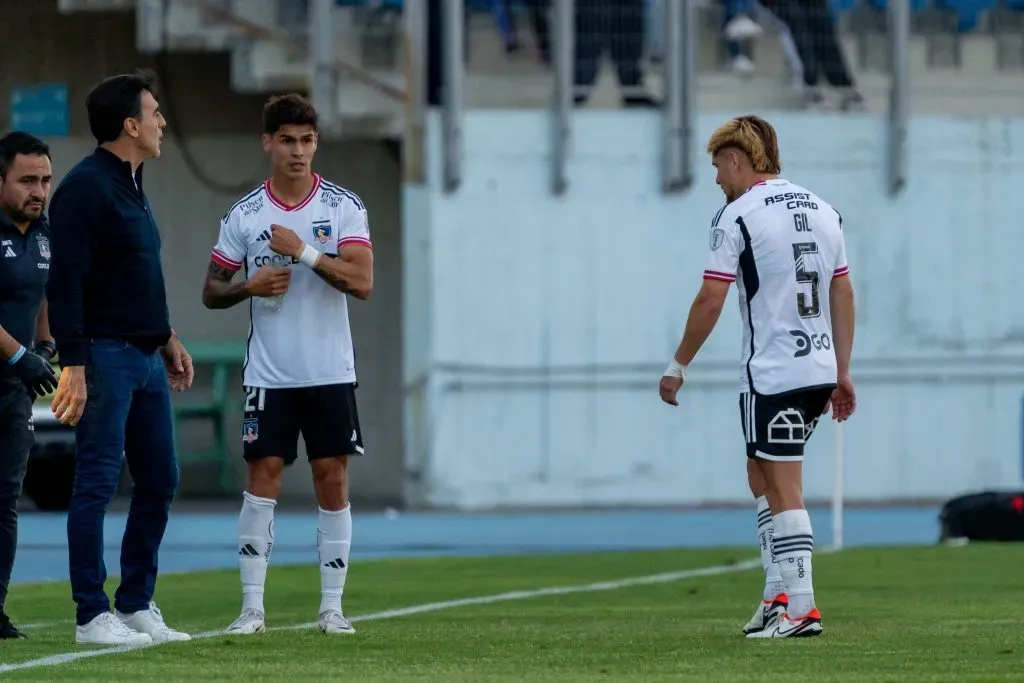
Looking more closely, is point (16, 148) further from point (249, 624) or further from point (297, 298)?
point (249, 624)

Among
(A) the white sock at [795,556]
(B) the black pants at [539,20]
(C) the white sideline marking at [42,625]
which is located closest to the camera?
(A) the white sock at [795,556]

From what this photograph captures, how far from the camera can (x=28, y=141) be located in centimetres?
Answer: 834

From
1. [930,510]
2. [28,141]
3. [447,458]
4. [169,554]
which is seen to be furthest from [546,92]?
[28,141]

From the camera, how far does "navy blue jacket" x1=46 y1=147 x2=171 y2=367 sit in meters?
7.40

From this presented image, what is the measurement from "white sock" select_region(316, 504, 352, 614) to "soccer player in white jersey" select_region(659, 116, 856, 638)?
1367 millimetres

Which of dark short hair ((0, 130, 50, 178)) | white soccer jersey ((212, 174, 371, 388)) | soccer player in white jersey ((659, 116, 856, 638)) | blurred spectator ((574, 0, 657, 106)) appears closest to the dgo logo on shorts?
white soccer jersey ((212, 174, 371, 388))

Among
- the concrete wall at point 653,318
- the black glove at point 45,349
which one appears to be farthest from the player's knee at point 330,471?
the concrete wall at point 653,318

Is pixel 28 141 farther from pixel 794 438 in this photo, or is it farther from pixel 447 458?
pixel 447 458

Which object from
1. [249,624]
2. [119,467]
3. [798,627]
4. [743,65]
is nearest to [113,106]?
[119,467]

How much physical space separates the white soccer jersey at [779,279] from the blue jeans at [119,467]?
2090 millimetres

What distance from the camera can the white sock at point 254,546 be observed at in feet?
26.2

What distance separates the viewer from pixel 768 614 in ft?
25.7

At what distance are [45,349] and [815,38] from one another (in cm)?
1380

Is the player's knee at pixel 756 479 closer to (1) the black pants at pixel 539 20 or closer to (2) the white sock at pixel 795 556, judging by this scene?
(2) the white sock at pixel 795 556
